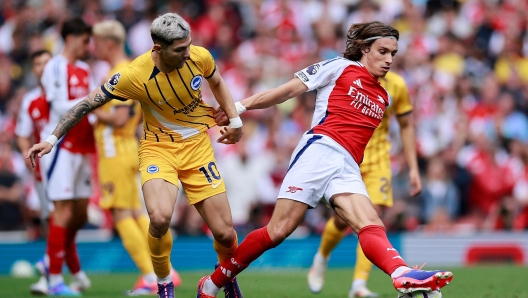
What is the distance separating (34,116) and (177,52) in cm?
356

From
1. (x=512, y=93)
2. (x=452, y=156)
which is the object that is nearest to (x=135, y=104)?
(x=452, y=156)

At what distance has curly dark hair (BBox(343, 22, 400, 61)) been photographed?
6719 millimetres

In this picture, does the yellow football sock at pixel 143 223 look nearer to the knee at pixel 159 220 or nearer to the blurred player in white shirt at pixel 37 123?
the blurred player in white shirt at pixel 37 123

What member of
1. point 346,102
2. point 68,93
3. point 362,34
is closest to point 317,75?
point 346,102

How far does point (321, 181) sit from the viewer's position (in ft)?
21.0

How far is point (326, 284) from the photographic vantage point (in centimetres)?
998

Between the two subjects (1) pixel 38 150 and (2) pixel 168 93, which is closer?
(1) pixel 38 150

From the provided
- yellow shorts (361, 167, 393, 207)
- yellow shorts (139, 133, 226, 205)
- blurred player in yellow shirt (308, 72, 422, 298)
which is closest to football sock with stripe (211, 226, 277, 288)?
yellow shorts (139, 133, 226, 205)

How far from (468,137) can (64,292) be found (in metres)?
9.19

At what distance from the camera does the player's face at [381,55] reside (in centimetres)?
668

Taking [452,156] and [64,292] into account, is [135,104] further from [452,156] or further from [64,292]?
[452,156]

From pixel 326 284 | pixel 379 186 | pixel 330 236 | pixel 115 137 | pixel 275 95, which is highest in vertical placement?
pixel 275 95

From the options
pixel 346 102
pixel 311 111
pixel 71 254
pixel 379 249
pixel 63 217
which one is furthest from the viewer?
pixel 311 111

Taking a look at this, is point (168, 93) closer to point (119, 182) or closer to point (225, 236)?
point (225, 236)
